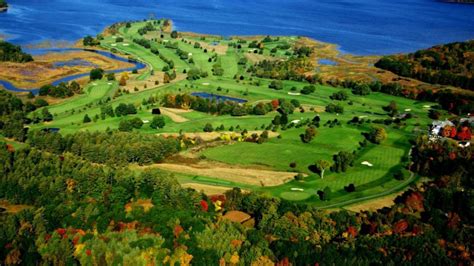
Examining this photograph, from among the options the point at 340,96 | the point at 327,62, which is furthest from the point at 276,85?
the point at 327,62

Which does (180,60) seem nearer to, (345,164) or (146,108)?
(146,108)

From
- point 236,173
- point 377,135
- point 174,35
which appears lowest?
point 236,173

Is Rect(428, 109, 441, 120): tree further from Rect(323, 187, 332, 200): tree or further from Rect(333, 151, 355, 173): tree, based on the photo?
Rect(323, 187, 332, 200): tree

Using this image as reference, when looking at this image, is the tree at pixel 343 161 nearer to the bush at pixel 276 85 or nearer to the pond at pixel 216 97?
the pond at pixel 216 97

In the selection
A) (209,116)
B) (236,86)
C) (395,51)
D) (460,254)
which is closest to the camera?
(460,254)

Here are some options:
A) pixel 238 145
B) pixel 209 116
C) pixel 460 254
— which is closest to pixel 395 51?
pixel 209 116

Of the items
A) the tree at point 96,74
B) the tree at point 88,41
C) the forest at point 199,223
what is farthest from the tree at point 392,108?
the tree at point 88,41

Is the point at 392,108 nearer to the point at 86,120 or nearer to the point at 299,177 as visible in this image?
the point at 299,177
